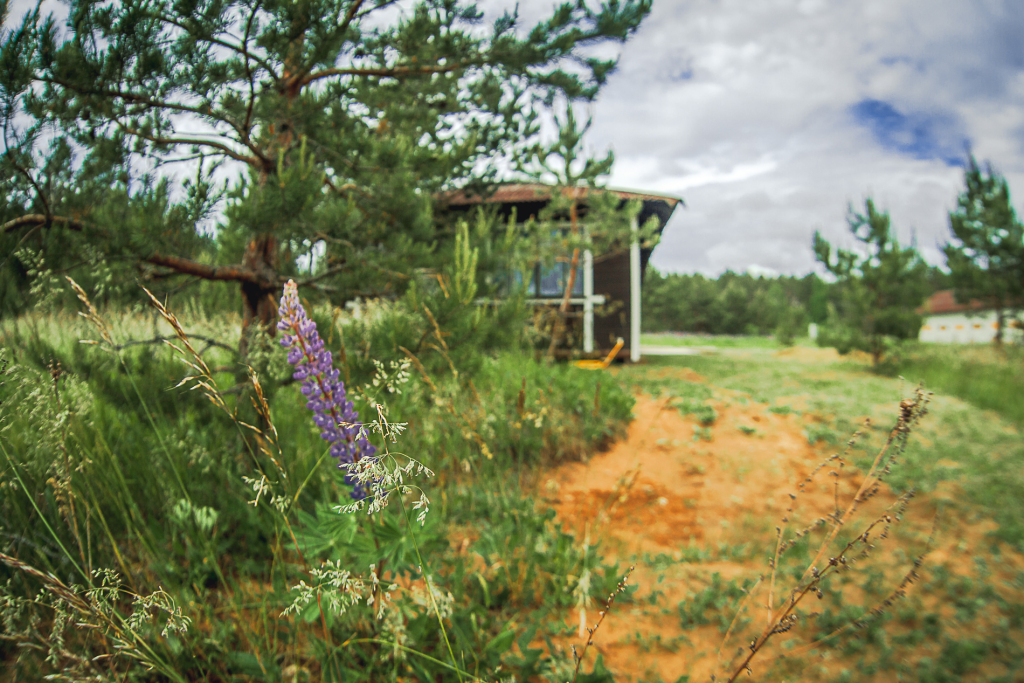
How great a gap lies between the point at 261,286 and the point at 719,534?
121 inches

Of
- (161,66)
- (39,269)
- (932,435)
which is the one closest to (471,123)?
(161,66)

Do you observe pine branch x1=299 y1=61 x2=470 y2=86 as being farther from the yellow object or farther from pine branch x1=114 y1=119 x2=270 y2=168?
the yellow object

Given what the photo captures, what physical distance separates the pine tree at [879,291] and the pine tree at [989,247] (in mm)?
2818

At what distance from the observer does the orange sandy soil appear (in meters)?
1.71

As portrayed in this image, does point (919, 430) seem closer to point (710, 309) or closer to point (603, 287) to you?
point (603, 287)

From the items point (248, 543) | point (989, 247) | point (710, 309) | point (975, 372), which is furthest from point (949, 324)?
point (248, 543)

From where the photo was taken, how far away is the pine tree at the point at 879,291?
30.1ft

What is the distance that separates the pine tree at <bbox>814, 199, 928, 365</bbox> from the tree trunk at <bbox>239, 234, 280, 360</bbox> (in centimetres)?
1080

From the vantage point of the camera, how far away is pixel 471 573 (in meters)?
1.89

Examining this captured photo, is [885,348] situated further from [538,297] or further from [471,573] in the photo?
[471,573]

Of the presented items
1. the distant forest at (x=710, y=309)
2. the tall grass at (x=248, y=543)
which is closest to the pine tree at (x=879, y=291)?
the tall grass at (x=248, y=543)

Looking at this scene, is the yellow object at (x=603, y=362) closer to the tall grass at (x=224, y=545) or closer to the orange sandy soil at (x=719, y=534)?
the orange sandy soil at (x=719, y=534)

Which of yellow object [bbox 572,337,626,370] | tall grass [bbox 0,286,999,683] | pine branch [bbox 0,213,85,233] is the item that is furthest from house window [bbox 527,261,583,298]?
pine branch [bbox 0,213,85,233]

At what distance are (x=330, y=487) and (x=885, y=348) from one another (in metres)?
11.1
